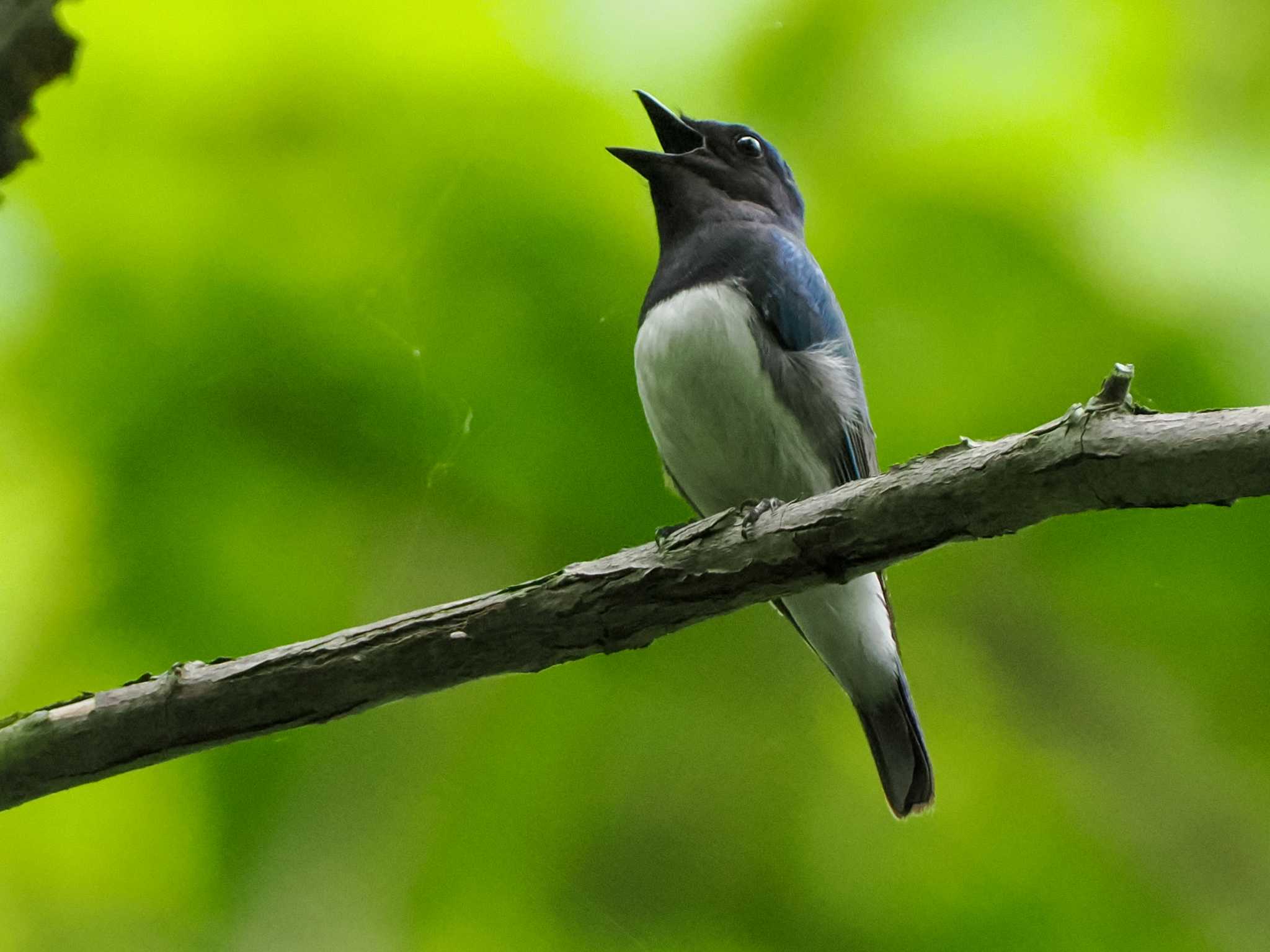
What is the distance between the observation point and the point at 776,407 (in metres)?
2.24

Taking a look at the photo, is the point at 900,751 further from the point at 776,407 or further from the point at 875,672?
the point at 776,407

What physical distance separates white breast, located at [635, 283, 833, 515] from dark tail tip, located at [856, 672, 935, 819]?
1.55 feet

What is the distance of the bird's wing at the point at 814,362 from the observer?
2.27m

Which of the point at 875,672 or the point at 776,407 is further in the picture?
the point at 875,672

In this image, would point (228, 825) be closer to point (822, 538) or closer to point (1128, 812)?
point (822, 538)

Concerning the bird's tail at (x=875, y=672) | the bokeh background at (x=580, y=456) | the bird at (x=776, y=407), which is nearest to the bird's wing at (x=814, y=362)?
the bird at (x=776, y=407)

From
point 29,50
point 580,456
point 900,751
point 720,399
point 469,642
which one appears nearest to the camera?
point 29,50

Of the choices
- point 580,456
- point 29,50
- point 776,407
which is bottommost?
point 580,456

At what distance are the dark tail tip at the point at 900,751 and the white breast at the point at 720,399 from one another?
1.55 feet

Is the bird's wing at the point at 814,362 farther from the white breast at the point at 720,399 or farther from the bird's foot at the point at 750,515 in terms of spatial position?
the bird's foot at the point at 750,515

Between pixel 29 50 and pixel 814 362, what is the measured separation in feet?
5.17

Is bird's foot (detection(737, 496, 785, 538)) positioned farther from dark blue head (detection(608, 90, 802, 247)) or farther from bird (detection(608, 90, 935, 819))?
dark blue head (detection(608, 90, 802, 247))

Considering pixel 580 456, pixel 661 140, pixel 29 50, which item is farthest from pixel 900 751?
pixel 29 50

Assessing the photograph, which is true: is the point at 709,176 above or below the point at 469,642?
above
